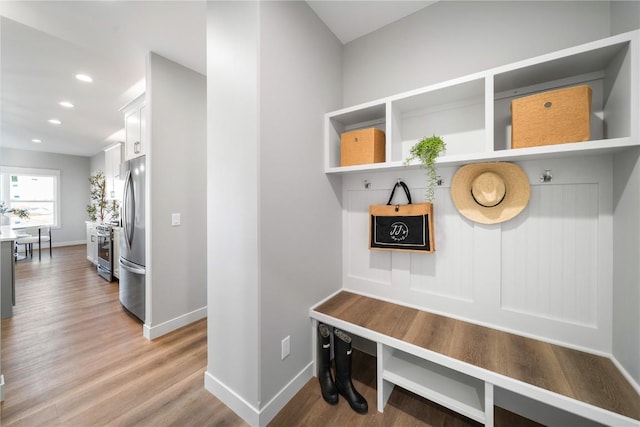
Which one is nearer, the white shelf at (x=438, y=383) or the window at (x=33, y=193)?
the white shelf at (x=438, y=383)

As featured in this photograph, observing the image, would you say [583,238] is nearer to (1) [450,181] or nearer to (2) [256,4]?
(1) [450,181]

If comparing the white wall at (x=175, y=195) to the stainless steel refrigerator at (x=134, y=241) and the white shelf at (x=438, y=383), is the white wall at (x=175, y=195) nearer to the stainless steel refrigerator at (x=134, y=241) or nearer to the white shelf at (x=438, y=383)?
the stainless steel refrigerator at (x=134, y=241)

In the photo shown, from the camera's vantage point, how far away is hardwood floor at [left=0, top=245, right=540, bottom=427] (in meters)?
1.44

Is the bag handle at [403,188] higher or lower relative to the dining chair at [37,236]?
higher

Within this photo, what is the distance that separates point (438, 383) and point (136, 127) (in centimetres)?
368

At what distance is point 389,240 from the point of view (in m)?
1.79

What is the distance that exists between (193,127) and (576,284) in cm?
335

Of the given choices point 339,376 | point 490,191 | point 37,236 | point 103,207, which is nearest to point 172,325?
point 339,376

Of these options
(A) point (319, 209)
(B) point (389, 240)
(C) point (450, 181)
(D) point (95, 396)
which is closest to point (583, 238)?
(C) point (450, 181)

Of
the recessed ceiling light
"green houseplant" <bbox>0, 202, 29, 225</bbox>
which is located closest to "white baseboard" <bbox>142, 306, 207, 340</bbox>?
the recessed ceiling light

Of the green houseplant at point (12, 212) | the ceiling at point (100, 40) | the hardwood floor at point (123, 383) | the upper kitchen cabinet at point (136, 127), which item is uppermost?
the ceiling at point (100, 40)

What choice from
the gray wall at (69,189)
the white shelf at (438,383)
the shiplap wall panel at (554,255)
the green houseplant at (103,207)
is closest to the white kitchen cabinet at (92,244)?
the green houseplant at (103,207)

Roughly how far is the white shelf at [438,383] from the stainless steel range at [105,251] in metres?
4.60

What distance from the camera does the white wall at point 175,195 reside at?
7.65ft
